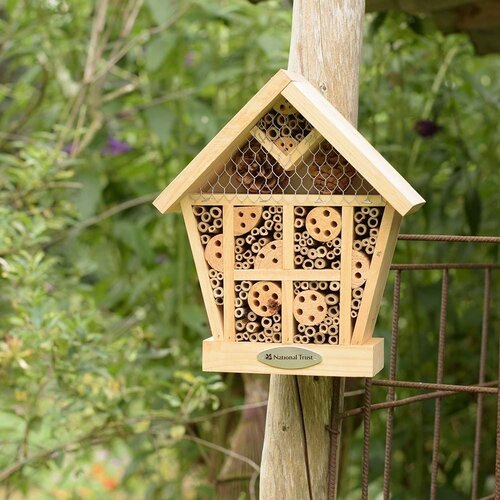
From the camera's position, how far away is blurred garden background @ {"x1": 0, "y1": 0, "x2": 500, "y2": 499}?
10.8 ft

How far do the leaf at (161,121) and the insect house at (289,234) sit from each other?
1543mm

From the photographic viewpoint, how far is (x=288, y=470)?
6.63ft

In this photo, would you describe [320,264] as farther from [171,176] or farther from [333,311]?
[171,176]

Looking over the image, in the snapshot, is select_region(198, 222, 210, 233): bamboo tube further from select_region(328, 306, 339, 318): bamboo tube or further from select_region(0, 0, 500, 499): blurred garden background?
select_region(0, 0, 500, 499): blurred garden background

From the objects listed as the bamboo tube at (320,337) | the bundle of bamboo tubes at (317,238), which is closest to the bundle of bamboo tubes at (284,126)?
the bundle of bamboo tubes at (317,238)

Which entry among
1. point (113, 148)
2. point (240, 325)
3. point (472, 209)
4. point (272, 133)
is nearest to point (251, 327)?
point (240, 325)

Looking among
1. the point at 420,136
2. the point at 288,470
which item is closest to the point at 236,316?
the point at 288,470

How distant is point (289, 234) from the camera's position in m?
1.85

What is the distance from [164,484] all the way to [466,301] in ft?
4.24

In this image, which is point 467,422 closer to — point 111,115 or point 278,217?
point 111,115

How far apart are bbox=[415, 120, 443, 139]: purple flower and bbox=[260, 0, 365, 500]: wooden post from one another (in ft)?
4.42

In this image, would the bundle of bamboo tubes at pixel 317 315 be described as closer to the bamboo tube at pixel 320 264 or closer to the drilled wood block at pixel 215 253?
the bamboo tube at pixel 320 264

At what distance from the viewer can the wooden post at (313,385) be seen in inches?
77.8

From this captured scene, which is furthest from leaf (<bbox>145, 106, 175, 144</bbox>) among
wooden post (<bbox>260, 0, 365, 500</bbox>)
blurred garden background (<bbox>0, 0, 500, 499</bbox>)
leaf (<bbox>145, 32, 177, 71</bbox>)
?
wooden post (<bbox>260, 0, 365, 500</bbox>)
